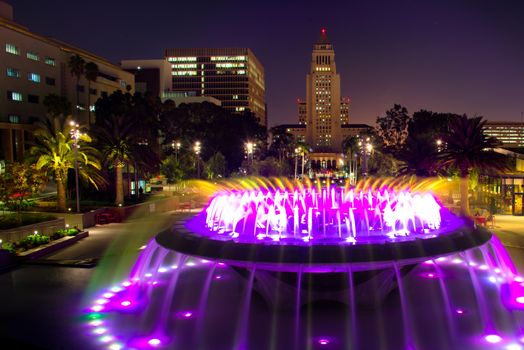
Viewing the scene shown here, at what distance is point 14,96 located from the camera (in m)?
55.7

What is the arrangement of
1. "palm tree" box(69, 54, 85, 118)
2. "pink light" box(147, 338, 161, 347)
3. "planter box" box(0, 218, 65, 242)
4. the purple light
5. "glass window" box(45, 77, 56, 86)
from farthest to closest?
"palm tree" box(69, 54, 85, 118), "glass window" box(45, 77, 56, 86), "planter box" box(0, 218, 65, 242), the purple light, "pink light" box(147, 338, 161, 347)

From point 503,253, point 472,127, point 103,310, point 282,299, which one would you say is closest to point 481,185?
point 472,127

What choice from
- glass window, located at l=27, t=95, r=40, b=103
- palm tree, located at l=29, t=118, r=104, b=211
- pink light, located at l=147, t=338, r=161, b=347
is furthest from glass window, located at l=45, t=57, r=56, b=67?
pink light, located at l=147, t=338, r=161, b=347

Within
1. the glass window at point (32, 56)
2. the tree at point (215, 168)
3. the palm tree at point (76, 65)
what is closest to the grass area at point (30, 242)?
the tree at point (215, 168)

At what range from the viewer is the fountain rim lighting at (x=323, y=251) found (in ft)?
39.2

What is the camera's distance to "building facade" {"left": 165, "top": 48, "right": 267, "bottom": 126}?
186625 millimetres

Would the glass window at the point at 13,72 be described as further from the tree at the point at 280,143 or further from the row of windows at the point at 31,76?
the tree at the point at 280,143

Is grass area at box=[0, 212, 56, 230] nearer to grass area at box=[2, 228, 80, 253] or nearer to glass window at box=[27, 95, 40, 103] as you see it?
grass area at box=[2, 228, 80, 253]

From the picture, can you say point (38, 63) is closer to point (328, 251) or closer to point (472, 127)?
point (472, 127)

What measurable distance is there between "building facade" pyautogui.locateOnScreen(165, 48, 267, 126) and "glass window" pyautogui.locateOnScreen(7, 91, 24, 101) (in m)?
132

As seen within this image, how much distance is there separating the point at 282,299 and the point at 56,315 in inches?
251

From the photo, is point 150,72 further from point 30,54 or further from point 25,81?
point 25,81

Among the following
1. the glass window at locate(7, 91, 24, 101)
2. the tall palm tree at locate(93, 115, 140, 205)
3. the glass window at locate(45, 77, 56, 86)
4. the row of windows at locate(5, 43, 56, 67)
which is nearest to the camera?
the tall palm tree at locate(93, 115, 140, 205)

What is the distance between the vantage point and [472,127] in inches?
1155
